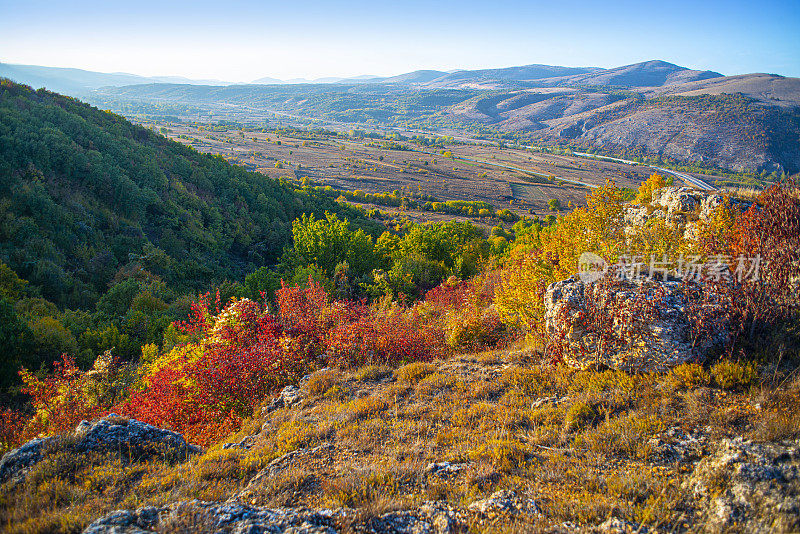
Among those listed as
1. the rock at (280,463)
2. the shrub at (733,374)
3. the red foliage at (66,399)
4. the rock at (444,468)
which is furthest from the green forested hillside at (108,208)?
the shrub at (733,374)

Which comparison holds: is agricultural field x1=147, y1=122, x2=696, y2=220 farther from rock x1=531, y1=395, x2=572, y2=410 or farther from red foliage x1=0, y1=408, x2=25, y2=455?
red foliage x1=0, y1=408, x2=25, y2=455

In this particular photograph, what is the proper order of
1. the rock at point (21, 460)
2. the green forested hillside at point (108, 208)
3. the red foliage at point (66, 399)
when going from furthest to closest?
the green forested hillside at point (108, 208) < the red foliage at point (66, 399) < the rock at point (21, 460)

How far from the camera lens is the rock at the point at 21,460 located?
5.79m

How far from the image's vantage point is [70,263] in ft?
68.4

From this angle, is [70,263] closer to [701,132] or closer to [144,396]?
[144,396]

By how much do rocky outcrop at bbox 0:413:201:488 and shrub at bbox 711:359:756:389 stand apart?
970 centimetres

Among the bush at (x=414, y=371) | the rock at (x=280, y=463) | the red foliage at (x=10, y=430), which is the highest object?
the rock at (x=280, y=463)

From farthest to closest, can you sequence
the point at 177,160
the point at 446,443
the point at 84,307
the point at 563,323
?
the point at 177,160, the point at 84,307, the point at 563,323, the point at 446,443

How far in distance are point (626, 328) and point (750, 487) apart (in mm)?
3601

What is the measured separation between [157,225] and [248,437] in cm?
2652

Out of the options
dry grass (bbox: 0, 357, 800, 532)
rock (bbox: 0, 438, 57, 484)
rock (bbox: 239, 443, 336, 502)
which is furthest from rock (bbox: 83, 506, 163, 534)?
rock (bbox: 0, 438, 57, 484)

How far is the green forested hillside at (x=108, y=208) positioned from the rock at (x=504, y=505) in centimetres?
2215

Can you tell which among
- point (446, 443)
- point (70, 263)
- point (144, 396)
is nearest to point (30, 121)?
point (70, 263)

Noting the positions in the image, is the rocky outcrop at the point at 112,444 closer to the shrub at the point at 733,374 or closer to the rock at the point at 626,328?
the rock at the point at 626,328
